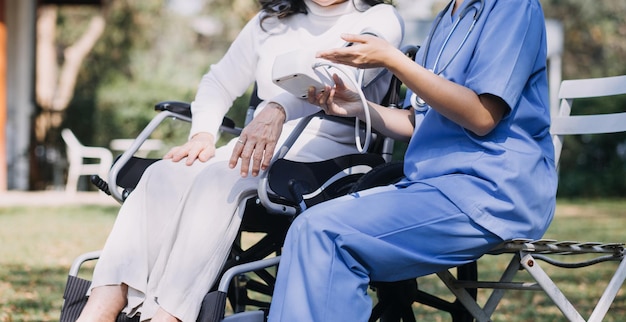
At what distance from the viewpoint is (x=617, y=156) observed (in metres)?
14.5

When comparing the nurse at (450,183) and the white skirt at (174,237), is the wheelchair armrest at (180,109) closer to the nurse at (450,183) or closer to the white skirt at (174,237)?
the white skirt at (174,237)

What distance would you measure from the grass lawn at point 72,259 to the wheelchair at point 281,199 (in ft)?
4.71

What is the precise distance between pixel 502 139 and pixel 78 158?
38.9 ft

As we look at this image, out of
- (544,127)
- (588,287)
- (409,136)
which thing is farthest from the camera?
(588,287)

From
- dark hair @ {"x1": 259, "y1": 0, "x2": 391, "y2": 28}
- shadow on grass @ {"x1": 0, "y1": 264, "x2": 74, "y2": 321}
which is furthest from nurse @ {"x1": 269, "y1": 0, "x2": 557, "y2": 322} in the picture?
shadow on grass @ {"x1": 0, "y1": 264, "x2": 74, "y2": 321}

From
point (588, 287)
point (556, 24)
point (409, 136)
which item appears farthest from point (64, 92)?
point (409, 136)

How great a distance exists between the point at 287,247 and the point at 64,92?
18.9 meters

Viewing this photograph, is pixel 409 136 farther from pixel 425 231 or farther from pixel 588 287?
pixel 588 287

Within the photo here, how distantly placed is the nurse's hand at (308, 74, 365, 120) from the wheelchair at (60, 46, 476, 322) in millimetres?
140

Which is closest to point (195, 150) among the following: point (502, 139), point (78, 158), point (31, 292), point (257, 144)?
point (257, 144)

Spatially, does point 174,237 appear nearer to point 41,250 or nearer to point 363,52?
point 363,52

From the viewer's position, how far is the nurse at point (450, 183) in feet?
7.06

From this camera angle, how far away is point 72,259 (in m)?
6.50

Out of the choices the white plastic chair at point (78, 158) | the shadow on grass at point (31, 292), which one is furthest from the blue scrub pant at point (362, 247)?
the white plastic chair at point (78, 158)
